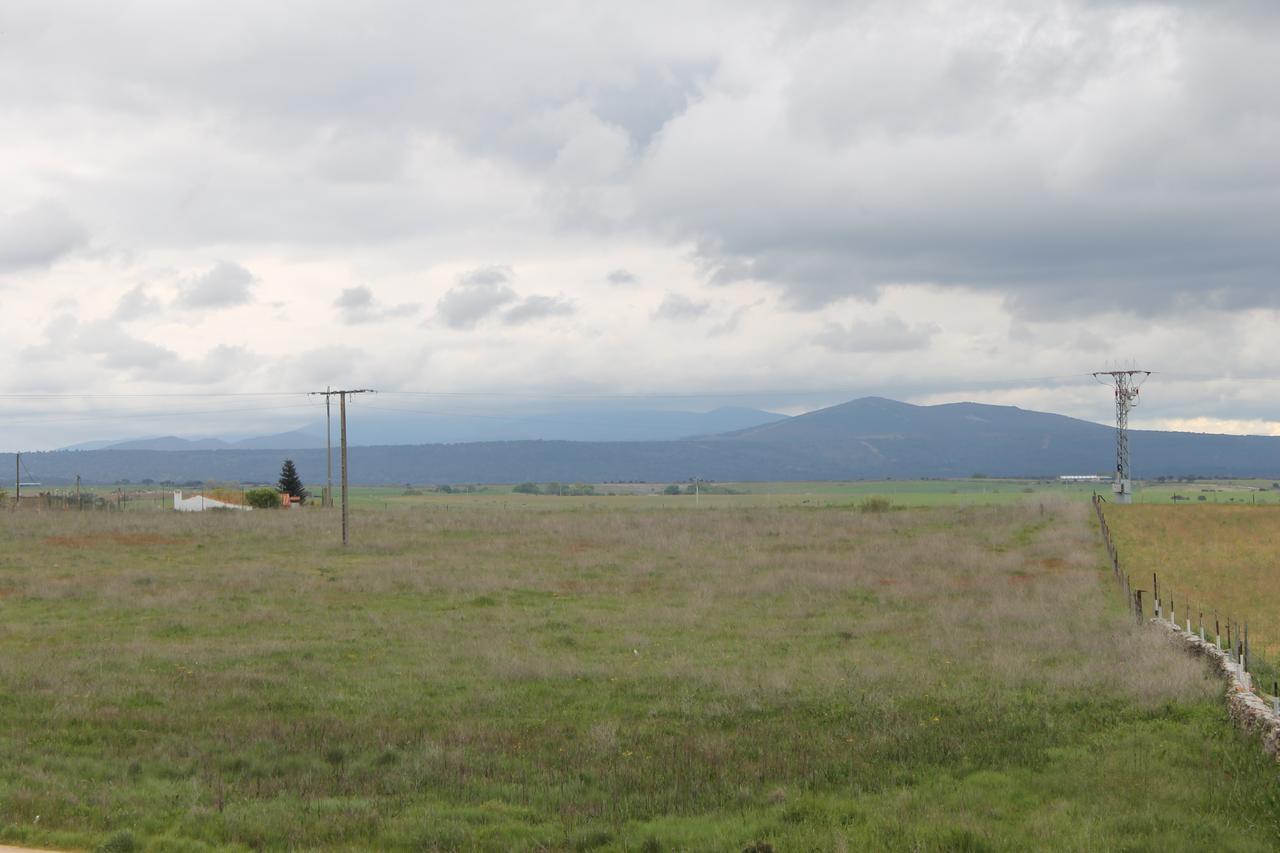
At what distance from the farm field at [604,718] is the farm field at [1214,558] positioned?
4622 mm

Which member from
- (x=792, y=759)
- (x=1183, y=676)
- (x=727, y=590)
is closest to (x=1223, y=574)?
(x=727, y=590)

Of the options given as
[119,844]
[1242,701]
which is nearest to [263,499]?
[119,844]

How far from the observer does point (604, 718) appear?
17609 mm

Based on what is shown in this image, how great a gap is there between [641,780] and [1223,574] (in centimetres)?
4333

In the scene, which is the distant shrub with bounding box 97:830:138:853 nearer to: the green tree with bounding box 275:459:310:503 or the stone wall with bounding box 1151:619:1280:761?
the stone wall with bounding box 1151:619:1280:761

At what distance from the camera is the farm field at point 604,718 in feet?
38.0

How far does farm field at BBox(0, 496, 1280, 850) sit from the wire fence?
824mm

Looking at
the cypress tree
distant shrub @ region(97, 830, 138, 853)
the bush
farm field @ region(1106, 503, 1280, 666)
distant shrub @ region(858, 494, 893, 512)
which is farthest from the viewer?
the cypress tree

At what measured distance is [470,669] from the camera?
22.1m

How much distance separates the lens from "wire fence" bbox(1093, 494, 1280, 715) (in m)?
18.9

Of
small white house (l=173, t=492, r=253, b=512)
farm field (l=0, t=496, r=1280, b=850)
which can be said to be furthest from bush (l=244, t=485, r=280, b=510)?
farm field (l=0, t=496, r=1280, b=850)

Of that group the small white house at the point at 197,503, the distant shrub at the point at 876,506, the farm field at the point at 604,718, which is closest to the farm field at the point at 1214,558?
the farm field at the point at 604,718

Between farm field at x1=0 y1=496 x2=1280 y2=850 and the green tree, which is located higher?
the green tree

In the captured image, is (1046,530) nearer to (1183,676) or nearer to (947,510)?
(947,510)
